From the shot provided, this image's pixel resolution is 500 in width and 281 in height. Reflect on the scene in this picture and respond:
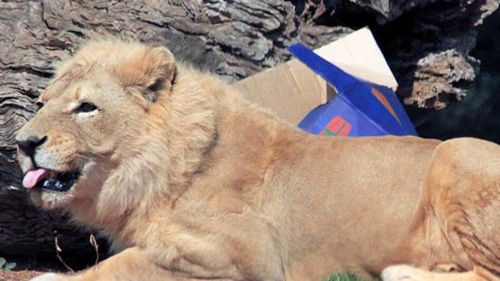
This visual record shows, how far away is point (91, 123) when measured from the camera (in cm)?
521

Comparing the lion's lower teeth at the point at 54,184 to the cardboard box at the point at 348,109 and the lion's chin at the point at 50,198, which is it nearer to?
the lion's chin at the point at 50,198

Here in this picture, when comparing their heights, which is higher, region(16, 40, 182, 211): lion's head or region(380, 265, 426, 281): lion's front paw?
region(16, 40, 182, 211): lion's head

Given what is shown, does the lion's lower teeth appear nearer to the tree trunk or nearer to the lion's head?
the lion's head

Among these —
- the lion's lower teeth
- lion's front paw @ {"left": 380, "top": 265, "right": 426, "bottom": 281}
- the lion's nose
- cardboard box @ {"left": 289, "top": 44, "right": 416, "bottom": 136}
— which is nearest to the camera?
the lion's nose

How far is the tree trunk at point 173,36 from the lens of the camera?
22.0 feet

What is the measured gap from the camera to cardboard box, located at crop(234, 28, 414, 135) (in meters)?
6.70

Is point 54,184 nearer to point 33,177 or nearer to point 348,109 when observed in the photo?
point 33,177

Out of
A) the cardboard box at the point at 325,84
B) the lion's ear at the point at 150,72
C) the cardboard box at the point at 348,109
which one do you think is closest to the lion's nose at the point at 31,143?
the lion's ear at the point at 150,72

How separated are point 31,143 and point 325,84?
7.85 ft

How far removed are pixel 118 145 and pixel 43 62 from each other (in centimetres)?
165

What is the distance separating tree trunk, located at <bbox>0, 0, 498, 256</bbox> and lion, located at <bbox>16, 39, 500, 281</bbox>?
4.14 ft

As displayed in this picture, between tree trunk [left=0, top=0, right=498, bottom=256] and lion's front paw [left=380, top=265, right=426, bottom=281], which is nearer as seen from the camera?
lion's front paw [left=380, top=265, right=426, bottom=281]

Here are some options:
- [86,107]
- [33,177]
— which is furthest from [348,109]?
[33,177]

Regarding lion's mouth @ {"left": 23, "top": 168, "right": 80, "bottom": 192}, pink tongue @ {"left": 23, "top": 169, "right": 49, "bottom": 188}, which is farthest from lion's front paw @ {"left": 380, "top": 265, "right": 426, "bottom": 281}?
pink tongue @ {"left": 23, "top": 169, "right": 49, "bottom": 188}
